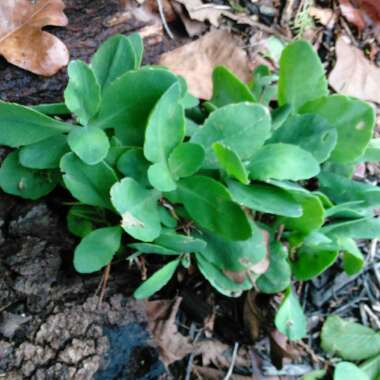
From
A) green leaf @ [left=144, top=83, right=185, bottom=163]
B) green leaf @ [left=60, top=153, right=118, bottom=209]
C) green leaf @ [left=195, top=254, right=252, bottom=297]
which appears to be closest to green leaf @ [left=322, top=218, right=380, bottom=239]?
green leaf @ [left=195, top=254, right=252, bottom=297]

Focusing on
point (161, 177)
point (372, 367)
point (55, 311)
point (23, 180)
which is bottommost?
point (372, 367)

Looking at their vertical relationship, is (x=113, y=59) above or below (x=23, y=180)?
above

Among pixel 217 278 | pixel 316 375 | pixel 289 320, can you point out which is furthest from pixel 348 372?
pixel 217 278

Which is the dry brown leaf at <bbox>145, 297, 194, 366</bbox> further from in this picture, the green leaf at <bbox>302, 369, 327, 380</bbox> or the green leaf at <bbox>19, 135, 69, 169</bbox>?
the green leaf at <bbox>19, 135, 69, 169</bbox>

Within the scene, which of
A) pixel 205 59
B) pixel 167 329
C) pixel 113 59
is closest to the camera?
pixel 113 59

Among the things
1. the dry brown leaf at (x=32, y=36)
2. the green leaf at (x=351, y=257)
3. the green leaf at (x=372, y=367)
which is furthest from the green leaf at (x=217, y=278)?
the dry brown leaf at (x=32, y=36)

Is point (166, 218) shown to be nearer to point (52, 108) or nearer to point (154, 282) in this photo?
point (154, 282)

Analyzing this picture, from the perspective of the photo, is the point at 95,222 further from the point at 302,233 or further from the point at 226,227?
the point at 302,233

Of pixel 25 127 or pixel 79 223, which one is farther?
pixel 79 223
